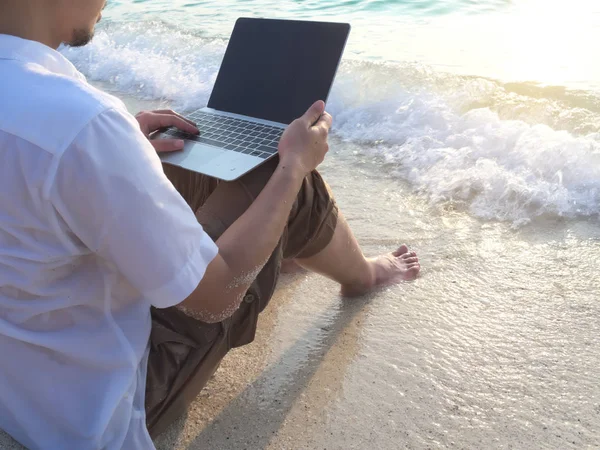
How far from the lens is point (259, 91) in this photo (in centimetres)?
213

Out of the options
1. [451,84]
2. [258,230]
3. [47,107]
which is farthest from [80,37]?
[451,84]

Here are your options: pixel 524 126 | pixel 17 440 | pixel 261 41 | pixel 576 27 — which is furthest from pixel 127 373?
pixel 576 27

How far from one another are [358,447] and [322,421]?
150 mm

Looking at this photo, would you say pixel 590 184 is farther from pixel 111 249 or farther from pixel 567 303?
pixel 111 249

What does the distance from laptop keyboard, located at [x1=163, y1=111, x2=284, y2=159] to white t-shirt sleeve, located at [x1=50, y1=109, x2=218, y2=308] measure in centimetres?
72

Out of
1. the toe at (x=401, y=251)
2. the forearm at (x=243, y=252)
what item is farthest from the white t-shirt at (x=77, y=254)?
the toe at (x=401, y=251)

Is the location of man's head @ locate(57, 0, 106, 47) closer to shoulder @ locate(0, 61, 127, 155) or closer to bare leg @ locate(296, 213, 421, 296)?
shoulder @ locate(0, 61, 127, 155)

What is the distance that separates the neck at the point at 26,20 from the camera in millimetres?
1140

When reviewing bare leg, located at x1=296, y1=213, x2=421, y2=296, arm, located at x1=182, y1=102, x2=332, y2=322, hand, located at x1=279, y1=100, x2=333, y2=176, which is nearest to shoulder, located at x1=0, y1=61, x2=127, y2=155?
arm, located at x1=182, y1=102, x2=332, y2=322

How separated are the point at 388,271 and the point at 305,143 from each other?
110 centimetres

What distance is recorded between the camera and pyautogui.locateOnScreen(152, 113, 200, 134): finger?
80.2 inches

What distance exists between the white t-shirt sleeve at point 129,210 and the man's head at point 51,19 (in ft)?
1.00

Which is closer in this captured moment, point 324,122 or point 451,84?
point 324,122

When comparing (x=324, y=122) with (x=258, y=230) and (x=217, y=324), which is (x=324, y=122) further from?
(x=217, y=324)
